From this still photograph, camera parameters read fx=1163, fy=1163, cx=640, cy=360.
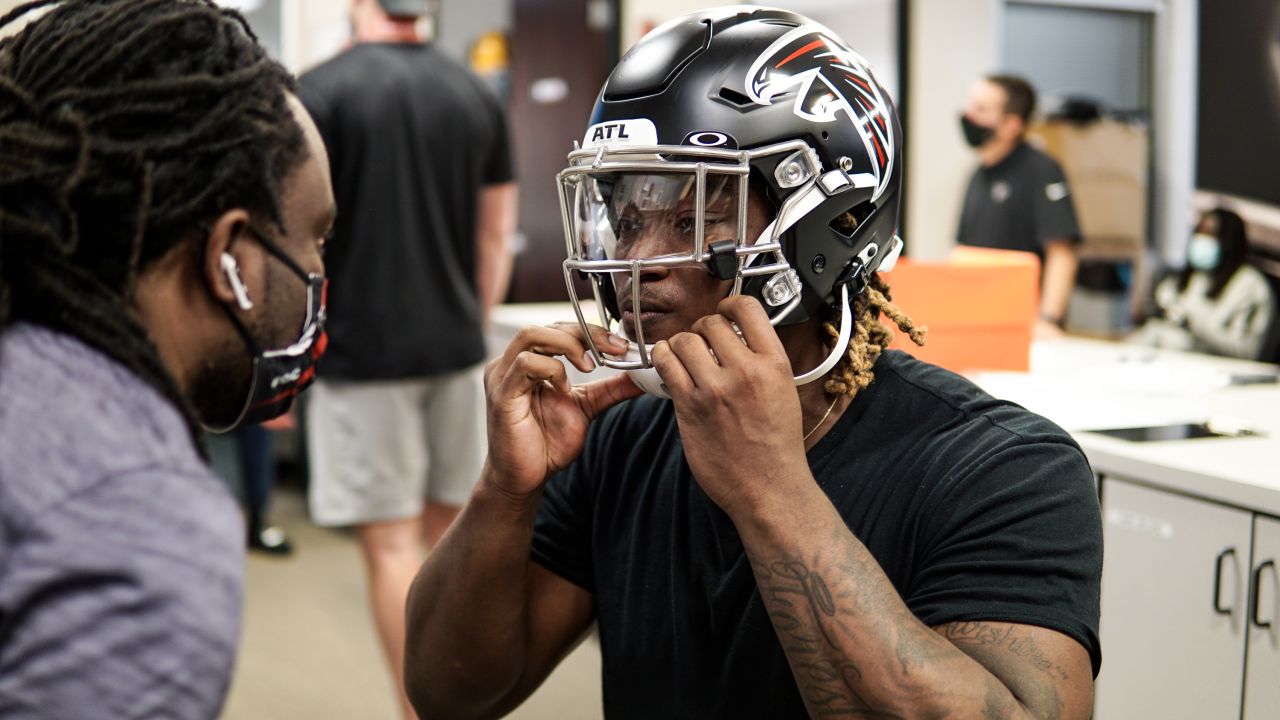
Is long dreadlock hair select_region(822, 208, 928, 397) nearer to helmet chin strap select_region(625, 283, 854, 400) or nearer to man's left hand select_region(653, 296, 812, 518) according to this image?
helmet chin strap select_region(625, 283, 854, 400)

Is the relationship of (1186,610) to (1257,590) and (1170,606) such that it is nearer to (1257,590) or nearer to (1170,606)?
(1170,606)

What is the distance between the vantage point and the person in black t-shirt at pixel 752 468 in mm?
1099

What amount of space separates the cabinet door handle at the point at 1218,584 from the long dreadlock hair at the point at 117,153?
5.32 ft

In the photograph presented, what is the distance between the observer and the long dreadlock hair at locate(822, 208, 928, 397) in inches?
52.0

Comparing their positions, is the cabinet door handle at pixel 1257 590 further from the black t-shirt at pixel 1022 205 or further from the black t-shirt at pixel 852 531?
the black t-shirt at pixel 1022 205

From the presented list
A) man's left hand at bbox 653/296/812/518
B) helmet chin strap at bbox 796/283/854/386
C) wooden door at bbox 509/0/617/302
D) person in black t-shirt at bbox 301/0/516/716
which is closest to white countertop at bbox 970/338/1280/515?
helmet chin strap at bbox 796/283/854/386

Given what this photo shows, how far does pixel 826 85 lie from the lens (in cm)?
130

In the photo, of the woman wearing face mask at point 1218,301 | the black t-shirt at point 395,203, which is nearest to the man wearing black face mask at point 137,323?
the black t-shirt at point 395,203

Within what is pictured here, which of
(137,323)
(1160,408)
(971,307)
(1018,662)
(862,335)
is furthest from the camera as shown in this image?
(971,307)

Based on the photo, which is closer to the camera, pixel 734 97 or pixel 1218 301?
pixel 734 97

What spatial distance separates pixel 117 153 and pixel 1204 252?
12.9ft

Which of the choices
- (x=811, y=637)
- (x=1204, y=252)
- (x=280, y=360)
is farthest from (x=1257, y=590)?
(x=1204, y=252)

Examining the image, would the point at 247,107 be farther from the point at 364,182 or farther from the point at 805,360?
the point at 364,182

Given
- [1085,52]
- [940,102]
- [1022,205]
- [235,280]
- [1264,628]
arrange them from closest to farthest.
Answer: [235,280] < [1264,628] < [1022,205] < [940,102] < [1085,52]
